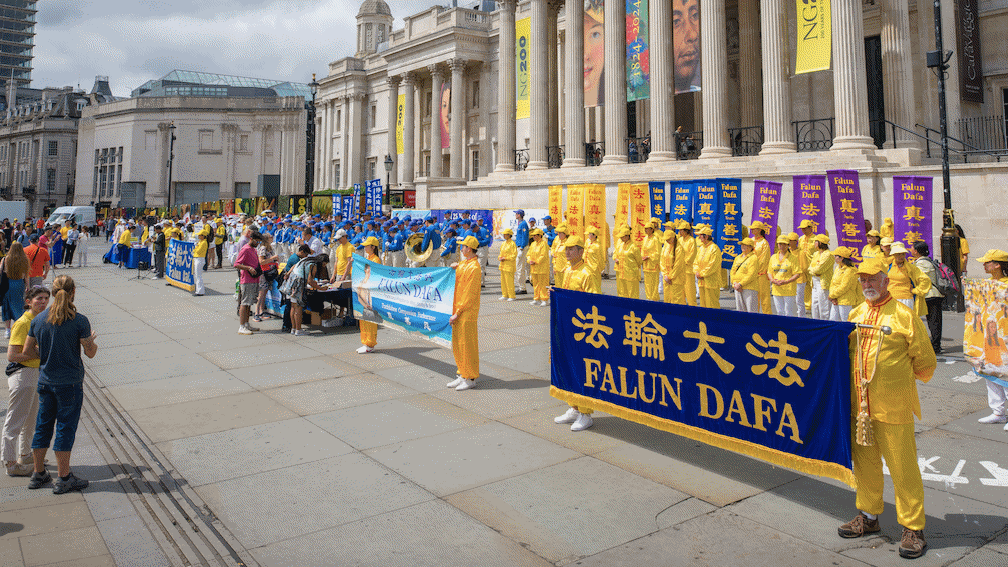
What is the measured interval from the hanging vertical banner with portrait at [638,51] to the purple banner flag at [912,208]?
35.1 feet

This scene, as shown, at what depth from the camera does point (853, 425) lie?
14.7 feet

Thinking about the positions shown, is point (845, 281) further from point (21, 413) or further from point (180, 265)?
point (180, 265)

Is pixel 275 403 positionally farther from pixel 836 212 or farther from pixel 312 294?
pixel 836 212

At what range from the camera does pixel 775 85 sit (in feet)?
64.5

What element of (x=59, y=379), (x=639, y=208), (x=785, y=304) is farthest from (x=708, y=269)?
(x=59, y=379)

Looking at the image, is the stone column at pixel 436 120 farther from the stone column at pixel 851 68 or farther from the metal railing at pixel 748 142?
the stone column at pixel 851 68

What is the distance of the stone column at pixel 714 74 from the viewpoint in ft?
68.8

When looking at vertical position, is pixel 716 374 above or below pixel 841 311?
below

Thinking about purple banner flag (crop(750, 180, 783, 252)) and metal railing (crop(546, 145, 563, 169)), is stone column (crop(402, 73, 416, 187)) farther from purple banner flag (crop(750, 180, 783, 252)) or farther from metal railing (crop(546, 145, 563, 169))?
purple banner flag (crop(750, 180, 783, 252))

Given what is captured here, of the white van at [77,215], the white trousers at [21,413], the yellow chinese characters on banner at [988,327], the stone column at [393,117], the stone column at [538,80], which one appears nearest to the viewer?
the white trousers at [21,413]

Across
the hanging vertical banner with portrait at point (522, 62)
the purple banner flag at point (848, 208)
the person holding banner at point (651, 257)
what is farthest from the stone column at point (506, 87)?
the person holding banner at point (651, 257)

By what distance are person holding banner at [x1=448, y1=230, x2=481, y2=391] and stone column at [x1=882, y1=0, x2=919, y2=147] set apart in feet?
53.6

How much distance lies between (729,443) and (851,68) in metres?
16.7

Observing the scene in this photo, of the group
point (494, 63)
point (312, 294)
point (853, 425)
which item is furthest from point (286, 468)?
point (494, 63)
